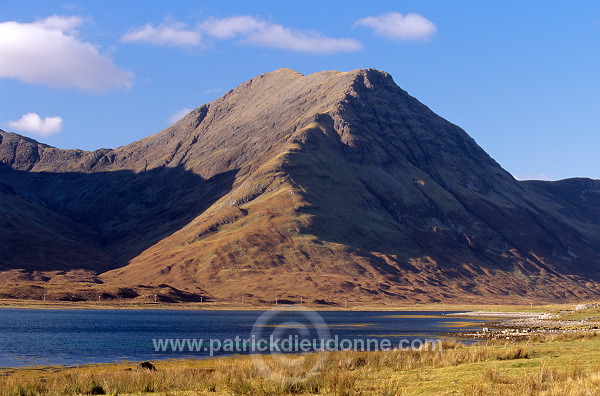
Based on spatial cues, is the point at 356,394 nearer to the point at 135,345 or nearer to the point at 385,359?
the point at 385,359

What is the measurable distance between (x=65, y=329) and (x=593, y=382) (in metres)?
86.3

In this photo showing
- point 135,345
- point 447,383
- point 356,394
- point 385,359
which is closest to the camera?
→ point 356,394

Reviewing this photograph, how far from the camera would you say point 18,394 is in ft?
95.6

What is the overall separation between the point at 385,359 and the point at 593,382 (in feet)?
58.2

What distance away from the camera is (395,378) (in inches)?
1015

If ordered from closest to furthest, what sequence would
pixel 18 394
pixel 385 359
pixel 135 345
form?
pixel 18 394 → pixel 385 359 → pixel 135 345

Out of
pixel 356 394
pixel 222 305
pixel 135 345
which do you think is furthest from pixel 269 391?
pixel 222 305

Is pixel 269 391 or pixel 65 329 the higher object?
pixel 269 391

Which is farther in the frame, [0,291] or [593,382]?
[0,291]

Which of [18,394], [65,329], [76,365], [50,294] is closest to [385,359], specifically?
[18,394]

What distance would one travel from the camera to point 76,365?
166 ft

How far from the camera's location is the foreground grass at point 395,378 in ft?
79.8

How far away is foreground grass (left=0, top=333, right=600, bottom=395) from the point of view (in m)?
24.3

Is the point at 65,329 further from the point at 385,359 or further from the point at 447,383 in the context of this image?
the point at 447,383
